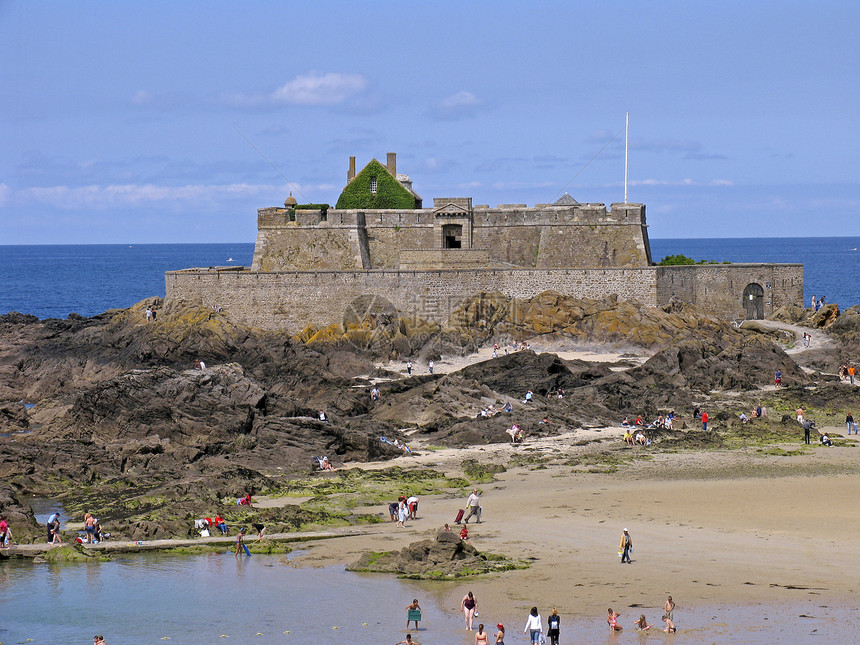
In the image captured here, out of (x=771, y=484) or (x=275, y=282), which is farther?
(x=275, y=282)

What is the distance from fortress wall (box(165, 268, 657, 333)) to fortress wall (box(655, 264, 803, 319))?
1843 mm

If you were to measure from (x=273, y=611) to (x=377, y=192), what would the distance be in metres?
36.5

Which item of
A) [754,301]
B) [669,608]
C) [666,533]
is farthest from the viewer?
[754,301]

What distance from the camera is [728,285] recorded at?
1906 inches

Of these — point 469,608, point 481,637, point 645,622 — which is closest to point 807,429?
point 645,622

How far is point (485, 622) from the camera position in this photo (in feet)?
54.9

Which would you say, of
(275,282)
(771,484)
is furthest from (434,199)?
(771,484)

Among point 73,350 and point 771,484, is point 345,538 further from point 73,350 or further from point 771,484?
point 73,350

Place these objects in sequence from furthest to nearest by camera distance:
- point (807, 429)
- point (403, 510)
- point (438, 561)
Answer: point (807, 429) → point (403, 510) → point (438, 561)

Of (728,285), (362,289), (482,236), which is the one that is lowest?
(362,289)

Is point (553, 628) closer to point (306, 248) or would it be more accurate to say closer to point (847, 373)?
point (847, 373)

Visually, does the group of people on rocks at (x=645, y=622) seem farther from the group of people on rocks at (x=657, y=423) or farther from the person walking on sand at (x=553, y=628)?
the group of people on rocks at (x=657, y=423)

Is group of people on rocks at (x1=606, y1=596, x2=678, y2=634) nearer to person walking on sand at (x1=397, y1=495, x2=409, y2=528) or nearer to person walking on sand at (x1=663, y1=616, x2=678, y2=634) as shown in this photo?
person walking on sand at (x1=663, y1=616, x2=678, y2=634)

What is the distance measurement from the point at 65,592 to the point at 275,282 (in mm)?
29166
